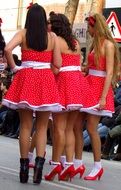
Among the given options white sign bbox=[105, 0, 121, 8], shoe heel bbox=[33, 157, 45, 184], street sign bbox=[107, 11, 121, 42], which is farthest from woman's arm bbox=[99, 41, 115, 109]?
white sign bbox=[105, 0, 121, 8]

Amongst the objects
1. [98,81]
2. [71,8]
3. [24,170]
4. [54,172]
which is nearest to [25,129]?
[24,170]

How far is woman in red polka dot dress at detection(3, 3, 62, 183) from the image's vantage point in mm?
7203

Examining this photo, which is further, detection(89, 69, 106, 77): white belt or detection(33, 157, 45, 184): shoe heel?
detection(89, 69, 106, 77): white belt

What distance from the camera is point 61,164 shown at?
8117 millimetres

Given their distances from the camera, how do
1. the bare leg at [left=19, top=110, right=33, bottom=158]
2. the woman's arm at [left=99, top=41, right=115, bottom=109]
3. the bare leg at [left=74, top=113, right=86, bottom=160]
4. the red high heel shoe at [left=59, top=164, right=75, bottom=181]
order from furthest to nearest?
1. the bare leg at [left=74, top=113, right=86, bottom=160]
2. the woman's arm at [left=99, top=41, right=115, bottom=109]
3. the red high heel shoe at [left=59, top=164, right=75, bottom=181]
4. the bare leg at [left=19, top=110, right=33, bottom=158]

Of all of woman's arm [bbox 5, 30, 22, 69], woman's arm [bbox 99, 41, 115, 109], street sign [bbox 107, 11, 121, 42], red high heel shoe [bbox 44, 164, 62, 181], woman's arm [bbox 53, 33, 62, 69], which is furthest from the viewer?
street sign [bbox 107, 11, 121, 42]

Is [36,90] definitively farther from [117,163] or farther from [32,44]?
[117,163]

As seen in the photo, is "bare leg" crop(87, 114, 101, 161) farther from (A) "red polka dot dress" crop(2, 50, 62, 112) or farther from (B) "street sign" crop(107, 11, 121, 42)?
(B) "street sign" crop(107, 11, 121, 42)

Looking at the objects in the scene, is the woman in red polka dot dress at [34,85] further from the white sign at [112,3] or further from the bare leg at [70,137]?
the white sign at [112,3]

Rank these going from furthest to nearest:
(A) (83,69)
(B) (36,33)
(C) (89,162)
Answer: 1. (C) (89,162)
2. (A) (83,69)
3. (B) (36,33)

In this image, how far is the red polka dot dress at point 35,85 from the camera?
7219mm

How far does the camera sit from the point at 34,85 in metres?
7.27

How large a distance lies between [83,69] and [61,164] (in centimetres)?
126

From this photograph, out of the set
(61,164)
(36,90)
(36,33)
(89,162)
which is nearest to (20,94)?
(36,90)
